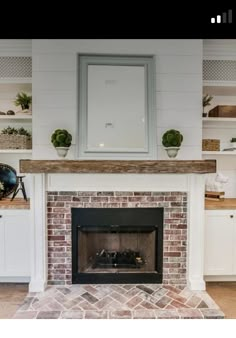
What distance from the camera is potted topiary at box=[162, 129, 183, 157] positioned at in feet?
8.07

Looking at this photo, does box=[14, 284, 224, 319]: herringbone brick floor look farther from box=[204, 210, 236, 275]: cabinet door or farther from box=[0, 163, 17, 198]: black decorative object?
box=[0, 163, 17, 198]: black decorative object

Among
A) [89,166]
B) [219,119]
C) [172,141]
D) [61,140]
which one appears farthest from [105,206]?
[219,119]

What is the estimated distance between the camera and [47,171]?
93.2 inches

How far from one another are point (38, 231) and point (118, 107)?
1473 mm

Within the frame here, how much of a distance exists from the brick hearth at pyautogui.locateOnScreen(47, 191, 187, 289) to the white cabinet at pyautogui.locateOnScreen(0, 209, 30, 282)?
27 centimetres

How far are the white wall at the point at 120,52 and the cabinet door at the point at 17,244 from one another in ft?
2.27

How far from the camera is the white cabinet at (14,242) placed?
2.61 meters

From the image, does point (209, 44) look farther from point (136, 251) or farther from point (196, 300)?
point (196, 300)

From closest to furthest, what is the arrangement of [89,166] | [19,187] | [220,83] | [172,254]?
1. [89,166]
2. [172,254]
3. [220,83]
4. [19,187]

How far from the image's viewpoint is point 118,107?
2.64 metres

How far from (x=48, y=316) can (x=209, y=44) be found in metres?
3.09

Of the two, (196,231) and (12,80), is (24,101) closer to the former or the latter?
(12,80)
